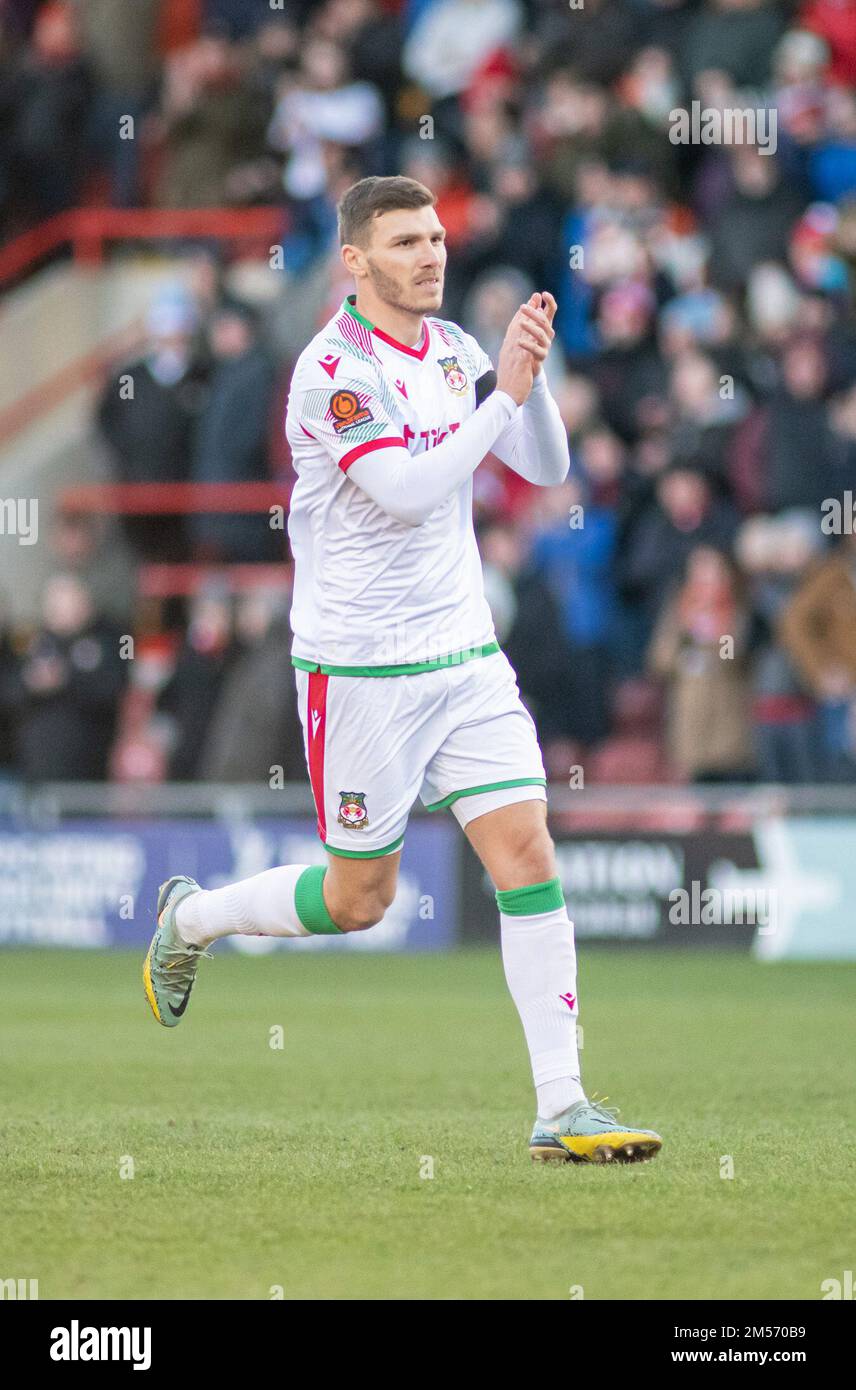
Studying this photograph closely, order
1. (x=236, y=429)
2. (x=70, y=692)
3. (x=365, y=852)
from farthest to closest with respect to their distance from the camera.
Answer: (x=236, y=429) < (x=70, y=692) < (x=365, y=852)

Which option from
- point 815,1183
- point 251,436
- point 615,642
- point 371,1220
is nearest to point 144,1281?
point 371,1220

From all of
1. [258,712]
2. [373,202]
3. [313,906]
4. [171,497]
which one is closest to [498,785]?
[313,906]

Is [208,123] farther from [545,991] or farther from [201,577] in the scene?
A: [545,991]

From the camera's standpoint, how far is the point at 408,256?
692 centimetres

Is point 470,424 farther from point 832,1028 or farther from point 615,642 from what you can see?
point 615,642

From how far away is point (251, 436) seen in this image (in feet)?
55.0

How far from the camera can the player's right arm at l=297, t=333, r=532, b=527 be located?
6.71 meters

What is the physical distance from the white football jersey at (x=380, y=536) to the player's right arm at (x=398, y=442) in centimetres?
3

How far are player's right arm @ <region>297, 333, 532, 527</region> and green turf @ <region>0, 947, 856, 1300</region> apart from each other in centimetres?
187

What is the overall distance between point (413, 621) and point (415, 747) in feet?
1.20

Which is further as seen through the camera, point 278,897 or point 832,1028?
point 832,1028

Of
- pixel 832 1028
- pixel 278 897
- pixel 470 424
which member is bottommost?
pixel 832 1028

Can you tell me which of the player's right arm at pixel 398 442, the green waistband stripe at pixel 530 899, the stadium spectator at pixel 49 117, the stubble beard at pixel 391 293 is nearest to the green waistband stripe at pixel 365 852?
the green waistband stripe at pixel 530 899

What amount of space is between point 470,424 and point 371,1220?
86.4 inches
